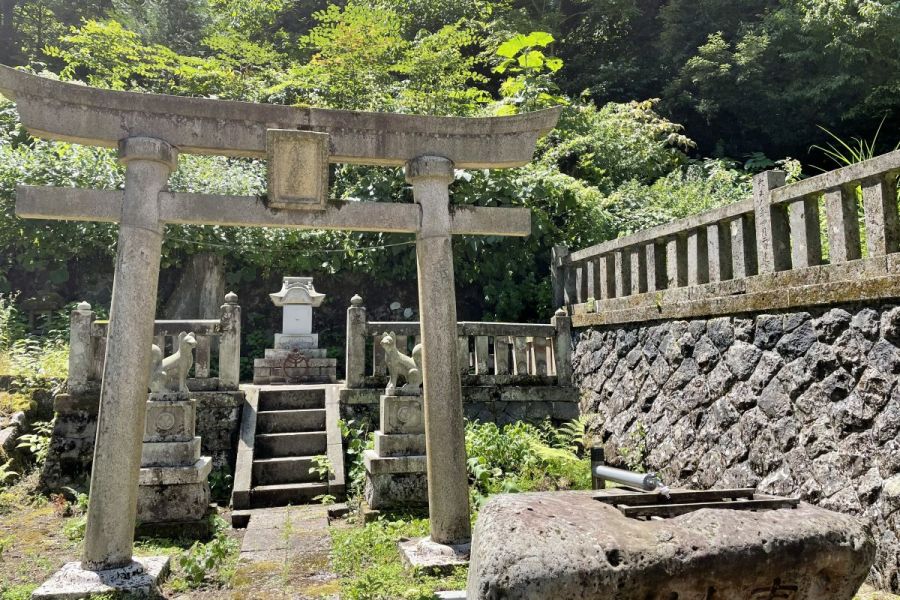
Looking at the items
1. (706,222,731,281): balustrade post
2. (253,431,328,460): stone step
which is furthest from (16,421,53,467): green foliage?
(706,222,731,281): balustrade post

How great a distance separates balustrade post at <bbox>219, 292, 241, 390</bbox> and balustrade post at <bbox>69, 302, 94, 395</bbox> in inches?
67.5

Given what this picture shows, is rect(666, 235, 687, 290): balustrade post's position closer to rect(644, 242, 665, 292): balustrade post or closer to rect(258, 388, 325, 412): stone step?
rect(644, 242, 665, 292): balustrade post

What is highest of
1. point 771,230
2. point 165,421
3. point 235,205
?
point 235,205

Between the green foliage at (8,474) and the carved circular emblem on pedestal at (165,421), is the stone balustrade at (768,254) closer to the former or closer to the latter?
the carved circular emblem on pedestal at (165,421)

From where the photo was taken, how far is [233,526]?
676cm

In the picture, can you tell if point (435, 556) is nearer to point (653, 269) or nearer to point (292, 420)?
point (292, 420)

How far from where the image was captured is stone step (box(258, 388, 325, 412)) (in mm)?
8938

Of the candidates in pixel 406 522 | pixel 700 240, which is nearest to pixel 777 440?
pixel 700 240

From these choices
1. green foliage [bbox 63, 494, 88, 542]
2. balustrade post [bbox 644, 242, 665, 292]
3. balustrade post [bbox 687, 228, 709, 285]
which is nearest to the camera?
green foliage [bbox 63, 494, 88, 542]

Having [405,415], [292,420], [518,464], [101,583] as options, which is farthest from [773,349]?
[292,420]

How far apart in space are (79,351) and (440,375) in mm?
5783

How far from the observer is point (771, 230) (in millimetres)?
5656

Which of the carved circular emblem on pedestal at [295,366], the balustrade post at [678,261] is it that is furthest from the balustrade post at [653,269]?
the carved circular emblem on pedestal at [295,366]

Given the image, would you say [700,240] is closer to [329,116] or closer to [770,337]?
[770,337]
